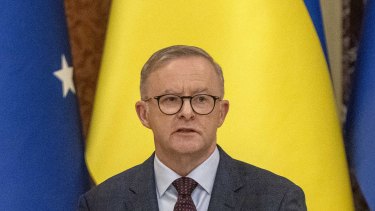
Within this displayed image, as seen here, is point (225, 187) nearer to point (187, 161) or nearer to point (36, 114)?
point (187, 161)

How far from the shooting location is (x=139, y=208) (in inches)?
43.8

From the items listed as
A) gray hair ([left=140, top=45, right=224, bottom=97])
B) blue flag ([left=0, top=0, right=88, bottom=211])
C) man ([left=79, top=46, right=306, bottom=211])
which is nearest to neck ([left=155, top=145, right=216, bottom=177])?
man ([left=79, top=46, right=306, bottom=211])

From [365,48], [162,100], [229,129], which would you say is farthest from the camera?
[365,48]

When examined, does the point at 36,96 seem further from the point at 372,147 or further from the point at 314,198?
the point at 372,147

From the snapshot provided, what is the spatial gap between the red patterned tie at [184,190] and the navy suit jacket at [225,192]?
0.04 metres

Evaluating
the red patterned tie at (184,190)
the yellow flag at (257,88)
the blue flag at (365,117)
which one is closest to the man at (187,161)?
the red patterned tie at (184,190)

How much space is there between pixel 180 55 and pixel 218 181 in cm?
24

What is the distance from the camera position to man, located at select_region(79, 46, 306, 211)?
41.3 inches

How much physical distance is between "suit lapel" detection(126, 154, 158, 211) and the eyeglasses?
152mm

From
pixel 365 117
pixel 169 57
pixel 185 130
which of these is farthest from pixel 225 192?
pixel 365 117

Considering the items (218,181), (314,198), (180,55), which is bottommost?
(314,198)

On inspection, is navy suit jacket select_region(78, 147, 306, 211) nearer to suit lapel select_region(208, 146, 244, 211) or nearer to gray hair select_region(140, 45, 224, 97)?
suit lapel select_region(208, 146, 244, 211)

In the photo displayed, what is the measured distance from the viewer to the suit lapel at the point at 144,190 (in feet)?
3.65

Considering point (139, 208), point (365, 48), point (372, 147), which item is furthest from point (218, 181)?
point (365, 48)
